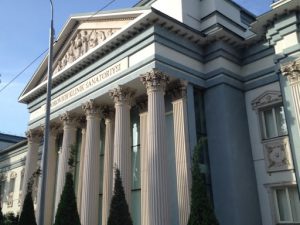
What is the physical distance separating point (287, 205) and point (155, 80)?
8512 millimetres

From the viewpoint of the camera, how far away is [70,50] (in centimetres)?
2450

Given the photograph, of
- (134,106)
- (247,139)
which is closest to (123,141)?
(134,106)

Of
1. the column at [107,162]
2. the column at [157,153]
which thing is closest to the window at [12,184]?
the column at [107,162]

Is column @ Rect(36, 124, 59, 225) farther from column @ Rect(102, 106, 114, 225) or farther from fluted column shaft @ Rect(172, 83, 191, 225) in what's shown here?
fluted column shaft @ Rect(172, 83, 191, 225)

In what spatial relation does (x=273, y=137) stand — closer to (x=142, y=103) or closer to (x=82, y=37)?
(x=142, y=103)

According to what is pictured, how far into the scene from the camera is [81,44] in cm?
2334

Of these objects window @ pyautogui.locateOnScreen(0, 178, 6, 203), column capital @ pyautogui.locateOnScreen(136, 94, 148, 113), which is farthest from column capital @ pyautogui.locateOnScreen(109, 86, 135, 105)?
window @ pyautogui.locateOnScreen(0, 178, 6, 203)

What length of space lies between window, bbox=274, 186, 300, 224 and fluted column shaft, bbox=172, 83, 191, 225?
456cm

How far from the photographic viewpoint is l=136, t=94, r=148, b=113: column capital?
2092 centimetres

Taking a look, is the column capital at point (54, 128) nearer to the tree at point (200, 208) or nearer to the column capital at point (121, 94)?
the column capital at point (121, 94)

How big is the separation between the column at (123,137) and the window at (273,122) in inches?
277

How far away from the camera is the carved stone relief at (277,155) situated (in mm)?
17047

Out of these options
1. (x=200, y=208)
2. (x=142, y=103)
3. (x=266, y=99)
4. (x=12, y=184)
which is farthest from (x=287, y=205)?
(x=12, y=184)

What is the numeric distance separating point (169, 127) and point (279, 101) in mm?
5688
